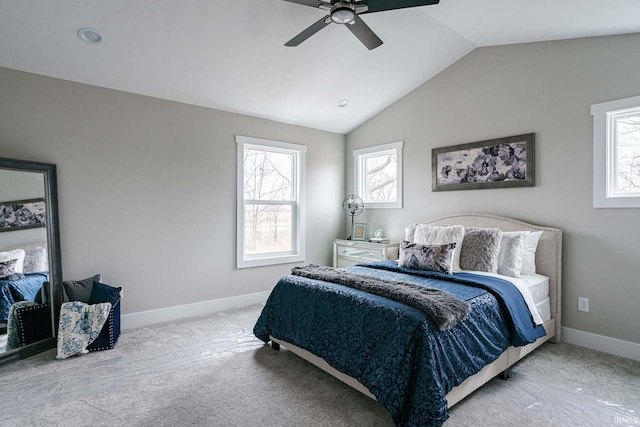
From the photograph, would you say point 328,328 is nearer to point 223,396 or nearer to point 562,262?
point 223,396

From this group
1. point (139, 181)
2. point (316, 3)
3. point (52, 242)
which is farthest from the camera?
point (139, 181)

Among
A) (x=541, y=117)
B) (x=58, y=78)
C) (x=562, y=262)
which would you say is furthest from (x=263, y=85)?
(x=562, y=262)

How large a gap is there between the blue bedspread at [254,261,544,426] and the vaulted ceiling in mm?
2233

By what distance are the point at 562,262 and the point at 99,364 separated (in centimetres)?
422

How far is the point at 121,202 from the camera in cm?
352

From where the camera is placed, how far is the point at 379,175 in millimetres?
5086

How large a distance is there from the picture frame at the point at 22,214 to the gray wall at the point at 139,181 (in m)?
0.18

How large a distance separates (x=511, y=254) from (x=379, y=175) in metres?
2.35

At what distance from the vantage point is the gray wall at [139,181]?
124 inches

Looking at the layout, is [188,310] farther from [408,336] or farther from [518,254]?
[518,254]

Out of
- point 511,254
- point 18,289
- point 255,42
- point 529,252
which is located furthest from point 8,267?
point 529,252

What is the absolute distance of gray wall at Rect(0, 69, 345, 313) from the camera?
10.4 ft

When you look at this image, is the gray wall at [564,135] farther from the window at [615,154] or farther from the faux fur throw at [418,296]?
the faux fur throw at [418,296]

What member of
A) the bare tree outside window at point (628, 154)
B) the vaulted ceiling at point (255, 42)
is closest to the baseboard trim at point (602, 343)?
the bare tree outside window at point (628, 154)
